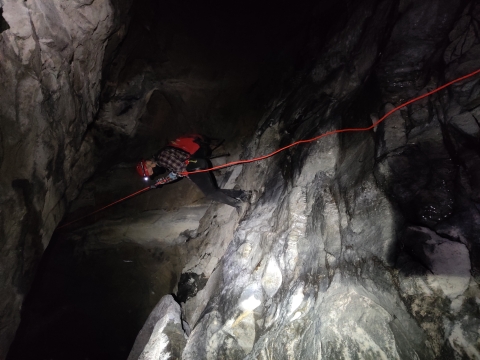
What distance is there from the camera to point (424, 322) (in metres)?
2.03

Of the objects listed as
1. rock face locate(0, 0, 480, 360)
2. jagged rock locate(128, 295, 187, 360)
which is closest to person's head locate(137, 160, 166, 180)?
rock face locate(0, 0, 480, 360)

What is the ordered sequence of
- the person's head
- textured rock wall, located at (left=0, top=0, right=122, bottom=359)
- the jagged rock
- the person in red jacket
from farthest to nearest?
1. the person's head
2. the person in red jacket
3. the jagged rock
4. textured rock wall, located at (left=0, top=0, right=122, bottom=359)

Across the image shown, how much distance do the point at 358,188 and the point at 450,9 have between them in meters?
2.60

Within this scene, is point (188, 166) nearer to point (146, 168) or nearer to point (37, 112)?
point (146, 168)

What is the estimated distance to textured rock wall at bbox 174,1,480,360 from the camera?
2.10 metres

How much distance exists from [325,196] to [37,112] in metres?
3.99

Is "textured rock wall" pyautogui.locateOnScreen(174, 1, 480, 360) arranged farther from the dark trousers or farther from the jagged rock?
the dark trousers

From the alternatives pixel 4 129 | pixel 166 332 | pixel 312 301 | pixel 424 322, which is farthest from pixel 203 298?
pixel 4 129

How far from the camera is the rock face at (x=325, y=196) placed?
2.18 metres

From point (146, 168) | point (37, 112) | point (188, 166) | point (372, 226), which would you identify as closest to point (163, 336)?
point (188, 166)

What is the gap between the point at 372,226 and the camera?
264cm

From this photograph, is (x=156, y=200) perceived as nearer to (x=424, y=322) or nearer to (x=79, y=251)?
(x=79, y=251)

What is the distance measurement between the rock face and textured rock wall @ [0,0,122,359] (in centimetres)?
2

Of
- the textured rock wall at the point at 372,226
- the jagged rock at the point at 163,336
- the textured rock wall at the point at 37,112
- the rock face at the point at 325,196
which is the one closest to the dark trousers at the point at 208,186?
the rock face at the point at 325,196
